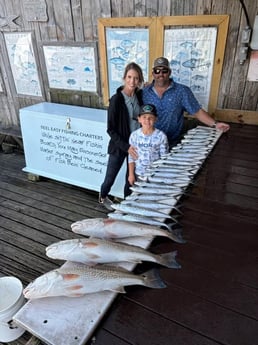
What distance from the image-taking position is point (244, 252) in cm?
122

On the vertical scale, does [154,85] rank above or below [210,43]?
below

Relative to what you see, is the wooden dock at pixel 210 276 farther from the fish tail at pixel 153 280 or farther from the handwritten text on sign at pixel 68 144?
the handwritten text on sign at pixel 68 144

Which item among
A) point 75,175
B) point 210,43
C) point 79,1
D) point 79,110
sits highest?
point 79,1

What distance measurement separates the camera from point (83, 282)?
100 cm

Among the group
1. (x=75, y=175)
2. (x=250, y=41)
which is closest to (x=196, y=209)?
(x=250, y=41)

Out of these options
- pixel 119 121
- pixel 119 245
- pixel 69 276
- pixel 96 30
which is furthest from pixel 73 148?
pixel 69 276

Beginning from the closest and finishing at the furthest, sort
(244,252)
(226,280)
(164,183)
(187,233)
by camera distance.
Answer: (226,280), (244,252), (187,233), (164,183)

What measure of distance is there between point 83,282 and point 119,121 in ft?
6.61

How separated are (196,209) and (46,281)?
0.88 meters

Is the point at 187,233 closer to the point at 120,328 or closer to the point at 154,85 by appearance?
the point at 120,328

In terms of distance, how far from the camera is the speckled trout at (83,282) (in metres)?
0.99

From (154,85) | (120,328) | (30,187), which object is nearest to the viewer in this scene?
(120,328)

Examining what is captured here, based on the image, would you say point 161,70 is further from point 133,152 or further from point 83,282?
point 83,282

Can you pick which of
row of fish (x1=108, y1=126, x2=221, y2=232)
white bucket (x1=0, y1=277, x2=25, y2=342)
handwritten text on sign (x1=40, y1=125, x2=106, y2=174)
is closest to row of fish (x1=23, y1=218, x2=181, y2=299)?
row of fish (x1=108, y1=126, x2=221, y2=232)
